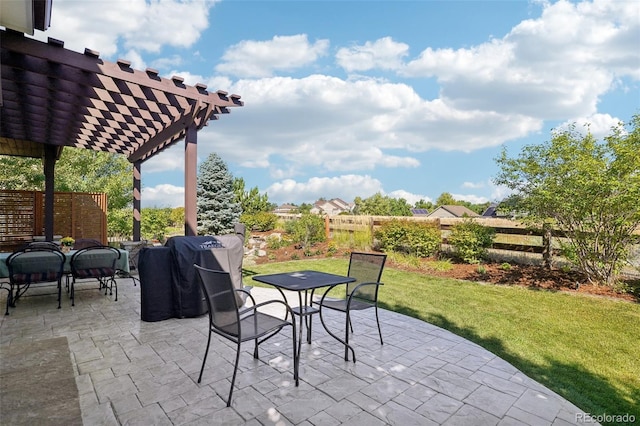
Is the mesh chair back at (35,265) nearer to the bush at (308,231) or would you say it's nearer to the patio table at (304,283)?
the patio table at (304,283)

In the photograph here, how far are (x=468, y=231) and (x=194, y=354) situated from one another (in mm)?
6405

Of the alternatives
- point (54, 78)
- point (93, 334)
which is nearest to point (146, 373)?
point (93, 334)

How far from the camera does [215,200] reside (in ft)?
45.0

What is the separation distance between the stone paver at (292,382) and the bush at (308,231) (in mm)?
6518

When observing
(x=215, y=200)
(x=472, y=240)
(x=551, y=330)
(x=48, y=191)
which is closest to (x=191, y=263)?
(x=551, y=330)

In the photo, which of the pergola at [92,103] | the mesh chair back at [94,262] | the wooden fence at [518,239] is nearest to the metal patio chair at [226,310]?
the pergola at [92,103]

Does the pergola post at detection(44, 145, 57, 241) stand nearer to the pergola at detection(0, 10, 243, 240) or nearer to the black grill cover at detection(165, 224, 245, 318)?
the pergola at detection(0, 10, 243, 240)

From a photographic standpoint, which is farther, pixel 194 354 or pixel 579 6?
pixel 579 6

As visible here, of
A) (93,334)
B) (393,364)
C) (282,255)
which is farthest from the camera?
(282,255)

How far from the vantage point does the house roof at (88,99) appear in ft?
12.5

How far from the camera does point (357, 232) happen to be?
10.2 metres

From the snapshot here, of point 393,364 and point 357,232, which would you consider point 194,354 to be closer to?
point 393,364

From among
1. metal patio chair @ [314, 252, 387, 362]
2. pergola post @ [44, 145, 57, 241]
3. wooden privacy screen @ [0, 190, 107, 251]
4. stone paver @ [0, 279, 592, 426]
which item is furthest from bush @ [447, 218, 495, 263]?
wooden privacy screen @ [0, 190, 107, 251]

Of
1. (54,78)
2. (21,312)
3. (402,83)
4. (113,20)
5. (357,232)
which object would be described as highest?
(402,83)
